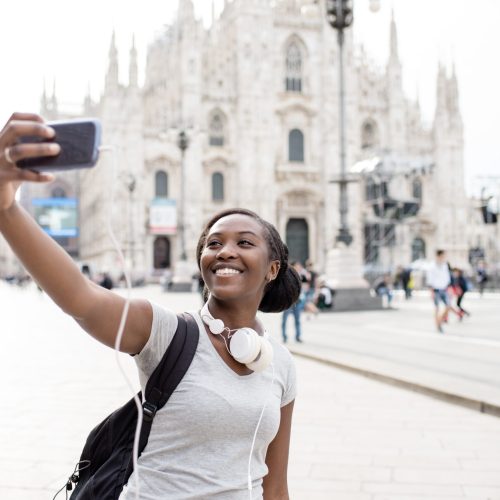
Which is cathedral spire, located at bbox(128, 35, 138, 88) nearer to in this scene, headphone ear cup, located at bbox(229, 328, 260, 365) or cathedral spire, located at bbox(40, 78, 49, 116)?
cathedral spire, located at bbox(40, 78, 49, 116)

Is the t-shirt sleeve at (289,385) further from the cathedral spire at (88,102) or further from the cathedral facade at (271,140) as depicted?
the cathedral spire at (88,102)

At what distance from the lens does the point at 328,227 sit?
41.3 m

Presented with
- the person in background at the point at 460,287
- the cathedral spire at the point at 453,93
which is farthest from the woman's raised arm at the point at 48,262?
the cathedral spire at the point at 453,93

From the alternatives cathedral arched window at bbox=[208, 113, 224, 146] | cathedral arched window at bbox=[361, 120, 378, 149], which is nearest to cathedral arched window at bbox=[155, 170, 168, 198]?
cathedral arched window at bbox=[208, 113, 224, 146]

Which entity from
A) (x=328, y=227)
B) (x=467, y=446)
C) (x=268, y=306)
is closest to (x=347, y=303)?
(x=467, y=446)

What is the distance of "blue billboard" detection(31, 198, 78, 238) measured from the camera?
46656 mm

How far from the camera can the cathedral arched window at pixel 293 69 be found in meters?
42.3

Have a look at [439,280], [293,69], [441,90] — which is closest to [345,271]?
[439,280]

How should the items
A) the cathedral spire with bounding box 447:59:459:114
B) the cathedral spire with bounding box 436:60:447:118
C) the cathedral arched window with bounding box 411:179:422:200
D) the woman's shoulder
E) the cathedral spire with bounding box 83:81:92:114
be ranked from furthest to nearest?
the cathedral spire with bounding box 83:81:92:114
the cathedral spire with bounding box 447:59:459:114
the cathedral spire with bounding box 436:60:447:118
the cathedral arched window with bounding box 411:179:422:200
the woman's shoulder

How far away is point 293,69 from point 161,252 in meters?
14.3

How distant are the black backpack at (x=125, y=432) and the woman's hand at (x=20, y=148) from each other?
2.03 feet

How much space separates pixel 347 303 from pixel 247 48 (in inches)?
1058

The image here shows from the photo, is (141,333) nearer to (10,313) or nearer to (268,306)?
(268,306)

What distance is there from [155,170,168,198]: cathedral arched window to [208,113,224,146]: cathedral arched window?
347cm
